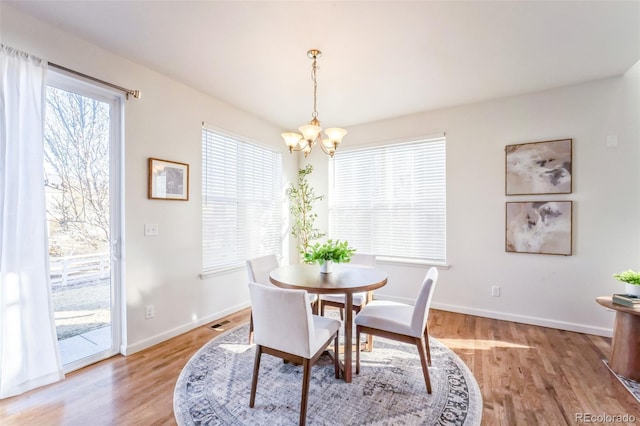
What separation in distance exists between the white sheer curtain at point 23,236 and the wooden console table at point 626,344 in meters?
4.31

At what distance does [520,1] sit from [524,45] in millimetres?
595

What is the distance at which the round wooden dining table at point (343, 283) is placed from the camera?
1971 mm

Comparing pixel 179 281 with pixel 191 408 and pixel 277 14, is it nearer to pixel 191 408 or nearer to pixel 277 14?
pixel 191 408

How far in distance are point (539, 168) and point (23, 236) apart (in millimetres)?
4738

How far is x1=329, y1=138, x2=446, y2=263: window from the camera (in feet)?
12.4

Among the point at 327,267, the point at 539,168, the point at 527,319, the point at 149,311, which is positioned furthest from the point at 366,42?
the point at 527,319

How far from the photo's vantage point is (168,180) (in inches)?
113

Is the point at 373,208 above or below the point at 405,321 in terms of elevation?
above

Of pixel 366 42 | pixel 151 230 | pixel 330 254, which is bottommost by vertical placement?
pixel 330 254

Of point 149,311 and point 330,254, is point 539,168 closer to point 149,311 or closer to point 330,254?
point 330,254

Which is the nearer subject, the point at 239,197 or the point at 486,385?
the point at 486,385

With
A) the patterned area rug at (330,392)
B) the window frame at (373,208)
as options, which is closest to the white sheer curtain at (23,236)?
the patterned area rug at (330,392)

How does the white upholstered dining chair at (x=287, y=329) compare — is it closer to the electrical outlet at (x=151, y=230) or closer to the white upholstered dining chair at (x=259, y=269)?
the white upholstered dining chair at (x=259, y=269)

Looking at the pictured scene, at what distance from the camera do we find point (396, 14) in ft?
6.33
